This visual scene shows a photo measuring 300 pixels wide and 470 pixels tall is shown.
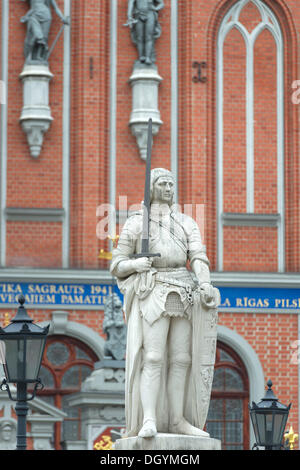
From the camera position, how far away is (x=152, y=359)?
914cm

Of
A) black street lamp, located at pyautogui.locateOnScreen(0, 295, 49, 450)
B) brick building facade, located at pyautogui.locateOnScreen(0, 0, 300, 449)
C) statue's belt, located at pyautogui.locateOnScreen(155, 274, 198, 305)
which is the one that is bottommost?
black street lamp, located at pyautogui.locateOnScreen(0, 295, 49, 450)

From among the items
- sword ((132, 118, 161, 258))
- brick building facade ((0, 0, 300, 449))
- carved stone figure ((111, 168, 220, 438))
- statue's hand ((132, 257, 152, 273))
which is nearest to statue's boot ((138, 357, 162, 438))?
carved stone figure ((111, 168, 220, 438))

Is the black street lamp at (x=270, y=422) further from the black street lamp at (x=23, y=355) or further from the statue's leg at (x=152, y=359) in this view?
the statue's leg at (x=152, y=359)

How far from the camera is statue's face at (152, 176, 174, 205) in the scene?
9602mm

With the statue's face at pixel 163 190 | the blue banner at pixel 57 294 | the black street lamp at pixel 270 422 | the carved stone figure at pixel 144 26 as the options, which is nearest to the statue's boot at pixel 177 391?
the statue's face at pixel 163 190

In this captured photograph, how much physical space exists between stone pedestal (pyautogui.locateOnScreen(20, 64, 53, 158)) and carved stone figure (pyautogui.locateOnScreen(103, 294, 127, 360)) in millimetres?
4294

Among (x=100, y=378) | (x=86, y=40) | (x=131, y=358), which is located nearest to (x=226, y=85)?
(x=86, y=40)

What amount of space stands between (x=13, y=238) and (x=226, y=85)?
424 cm

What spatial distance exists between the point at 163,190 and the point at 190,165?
14479mm

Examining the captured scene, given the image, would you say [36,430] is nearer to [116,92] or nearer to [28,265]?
[28,265]

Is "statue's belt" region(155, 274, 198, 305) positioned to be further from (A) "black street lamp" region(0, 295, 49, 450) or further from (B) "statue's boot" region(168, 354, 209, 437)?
(A) "black street lamp" region(0, 295, 49, 450)

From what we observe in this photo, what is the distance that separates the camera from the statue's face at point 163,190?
9.60 meters

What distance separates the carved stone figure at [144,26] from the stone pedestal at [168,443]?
611 inches

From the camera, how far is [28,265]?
23.6m
